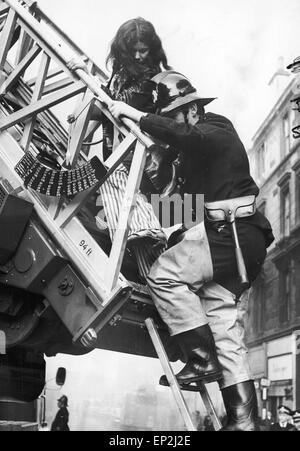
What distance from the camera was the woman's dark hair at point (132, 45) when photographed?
14.1 ft

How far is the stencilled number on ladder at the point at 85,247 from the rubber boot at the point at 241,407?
3.12 feet

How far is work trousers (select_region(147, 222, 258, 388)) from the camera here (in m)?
3.02

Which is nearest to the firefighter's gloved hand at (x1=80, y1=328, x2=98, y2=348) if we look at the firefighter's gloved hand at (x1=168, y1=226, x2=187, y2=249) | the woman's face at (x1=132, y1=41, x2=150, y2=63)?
the firefighter's gloved hand at (x1=168, y1=226, x2=187, y2=249)

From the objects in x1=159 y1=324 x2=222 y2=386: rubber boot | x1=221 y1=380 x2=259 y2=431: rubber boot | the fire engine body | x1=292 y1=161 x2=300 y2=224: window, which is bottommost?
x1=221 y1=380 x2=259 y2=431: rubber boot

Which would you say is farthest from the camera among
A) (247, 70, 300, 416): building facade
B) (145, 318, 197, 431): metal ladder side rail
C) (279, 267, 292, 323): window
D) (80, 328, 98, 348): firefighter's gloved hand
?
(279, 267, 292, 323): window

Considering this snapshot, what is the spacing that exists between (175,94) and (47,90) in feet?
3.30

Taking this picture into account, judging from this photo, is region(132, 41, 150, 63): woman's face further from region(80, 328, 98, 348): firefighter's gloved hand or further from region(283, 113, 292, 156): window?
region(80, 328, 98, 348): firefighter's gloved hand

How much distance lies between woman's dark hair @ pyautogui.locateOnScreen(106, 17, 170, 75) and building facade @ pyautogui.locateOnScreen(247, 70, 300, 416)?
1.06m

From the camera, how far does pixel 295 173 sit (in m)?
5.22

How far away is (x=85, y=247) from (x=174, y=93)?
1069mm

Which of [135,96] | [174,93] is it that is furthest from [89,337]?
[135,96]

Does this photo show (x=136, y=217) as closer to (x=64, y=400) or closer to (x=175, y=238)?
(x=175, y=238)
